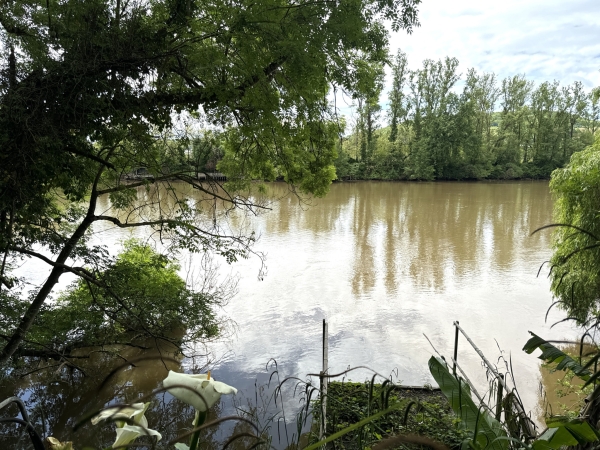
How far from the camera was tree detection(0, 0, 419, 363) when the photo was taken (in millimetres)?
3764

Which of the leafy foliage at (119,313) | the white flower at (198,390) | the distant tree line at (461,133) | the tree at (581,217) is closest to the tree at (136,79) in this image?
the leafy foliage at (119,313)

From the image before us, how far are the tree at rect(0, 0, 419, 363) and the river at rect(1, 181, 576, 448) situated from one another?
1.84 m

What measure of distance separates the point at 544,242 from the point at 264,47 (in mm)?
14161

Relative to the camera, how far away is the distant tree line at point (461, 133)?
1421 inches

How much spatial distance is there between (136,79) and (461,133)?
118 feet

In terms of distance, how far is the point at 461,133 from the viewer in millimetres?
36375

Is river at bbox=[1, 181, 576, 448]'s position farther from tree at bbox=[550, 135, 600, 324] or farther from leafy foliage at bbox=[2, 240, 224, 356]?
tree at bbox=[550, 135, 600, 324]

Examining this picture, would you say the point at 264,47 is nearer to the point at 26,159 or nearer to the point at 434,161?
the point at 26,159

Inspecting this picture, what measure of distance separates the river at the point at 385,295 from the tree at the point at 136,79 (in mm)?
1837

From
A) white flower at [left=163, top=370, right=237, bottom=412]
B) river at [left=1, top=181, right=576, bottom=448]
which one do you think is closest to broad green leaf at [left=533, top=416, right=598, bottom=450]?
white flower at [left=163, top=370, right=237, bottom=412]

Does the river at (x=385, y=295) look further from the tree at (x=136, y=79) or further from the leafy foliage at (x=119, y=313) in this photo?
the tree at (x=136, y=79)

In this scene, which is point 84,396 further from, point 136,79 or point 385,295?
point 385,295

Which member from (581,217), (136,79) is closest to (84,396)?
(136,79)

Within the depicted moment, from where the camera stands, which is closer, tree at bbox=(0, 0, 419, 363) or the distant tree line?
tree at bbox=(0, 0, 419, 363)
